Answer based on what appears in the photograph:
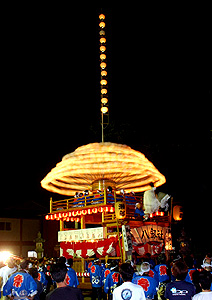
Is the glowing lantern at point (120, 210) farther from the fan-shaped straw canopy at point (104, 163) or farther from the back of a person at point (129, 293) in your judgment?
the back of a person at point (129, 293)

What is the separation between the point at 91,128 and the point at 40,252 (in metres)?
10.2

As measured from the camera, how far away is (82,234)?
781 inches

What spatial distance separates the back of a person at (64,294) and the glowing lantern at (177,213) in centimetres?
1598

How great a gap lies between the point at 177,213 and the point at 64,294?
642 inches

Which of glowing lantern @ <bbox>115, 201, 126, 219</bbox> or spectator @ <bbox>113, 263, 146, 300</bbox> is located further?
glowing lantern @ <bbox>115, 201, 126, 219</bbox>

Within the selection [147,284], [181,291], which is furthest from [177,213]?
[181,291]

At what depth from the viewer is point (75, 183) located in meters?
23.8

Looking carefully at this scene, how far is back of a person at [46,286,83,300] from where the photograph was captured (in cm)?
467

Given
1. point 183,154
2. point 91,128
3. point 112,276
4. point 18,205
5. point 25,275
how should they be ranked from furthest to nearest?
point 18,205 → point 91,128 → point 183,154 → point 112,276 → point 25,275

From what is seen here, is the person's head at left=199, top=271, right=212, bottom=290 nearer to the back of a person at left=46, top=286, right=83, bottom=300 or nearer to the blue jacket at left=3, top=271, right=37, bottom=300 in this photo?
the back of a person at left=46, top=286, right=83, bottom=300

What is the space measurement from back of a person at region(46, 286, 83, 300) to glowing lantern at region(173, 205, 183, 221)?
1598 cm

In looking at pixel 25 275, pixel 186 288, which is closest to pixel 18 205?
pixel 25 275

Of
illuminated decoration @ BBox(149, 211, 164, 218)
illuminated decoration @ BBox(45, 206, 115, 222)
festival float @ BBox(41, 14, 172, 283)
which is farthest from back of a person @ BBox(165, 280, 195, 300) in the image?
illuminated decoration @ BBox(149, 211, 164, 218)

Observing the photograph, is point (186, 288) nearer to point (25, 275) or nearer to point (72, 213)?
point (25, 275)
